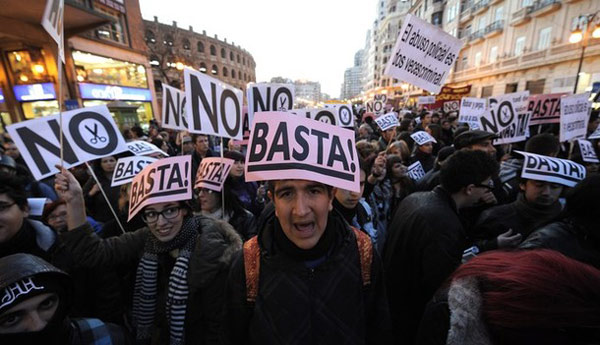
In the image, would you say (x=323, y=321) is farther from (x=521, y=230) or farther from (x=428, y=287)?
(x=521, y=230)

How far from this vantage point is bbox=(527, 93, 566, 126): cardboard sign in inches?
255

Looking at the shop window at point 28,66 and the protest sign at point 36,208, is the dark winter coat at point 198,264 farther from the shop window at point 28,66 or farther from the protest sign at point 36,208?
the shop window at point 28,66

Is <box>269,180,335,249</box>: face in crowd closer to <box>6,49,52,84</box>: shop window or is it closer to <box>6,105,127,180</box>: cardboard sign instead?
<box>6,105,127,180</box>: cardboard sign

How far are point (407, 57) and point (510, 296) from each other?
3.88 metres

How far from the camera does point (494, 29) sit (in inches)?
1014

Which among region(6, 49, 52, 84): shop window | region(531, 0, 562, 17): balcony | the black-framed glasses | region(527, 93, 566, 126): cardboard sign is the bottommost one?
the black-framed glasses

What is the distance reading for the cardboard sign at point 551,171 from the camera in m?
2.49

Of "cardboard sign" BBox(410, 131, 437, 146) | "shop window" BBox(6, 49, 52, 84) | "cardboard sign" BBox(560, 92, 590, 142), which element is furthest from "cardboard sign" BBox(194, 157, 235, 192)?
"shop window" BBox(6, 49, 52, 84)

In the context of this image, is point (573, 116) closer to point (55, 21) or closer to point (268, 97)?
point (268, 97)

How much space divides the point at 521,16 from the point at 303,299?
31927 mm

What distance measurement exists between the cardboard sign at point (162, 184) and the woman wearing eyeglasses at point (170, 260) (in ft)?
0.25

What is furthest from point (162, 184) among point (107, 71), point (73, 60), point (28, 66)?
point (107, 71)

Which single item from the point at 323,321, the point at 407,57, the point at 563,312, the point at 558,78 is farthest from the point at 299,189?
the point at 558,78

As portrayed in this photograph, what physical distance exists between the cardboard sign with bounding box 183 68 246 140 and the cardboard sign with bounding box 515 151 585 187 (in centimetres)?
330
